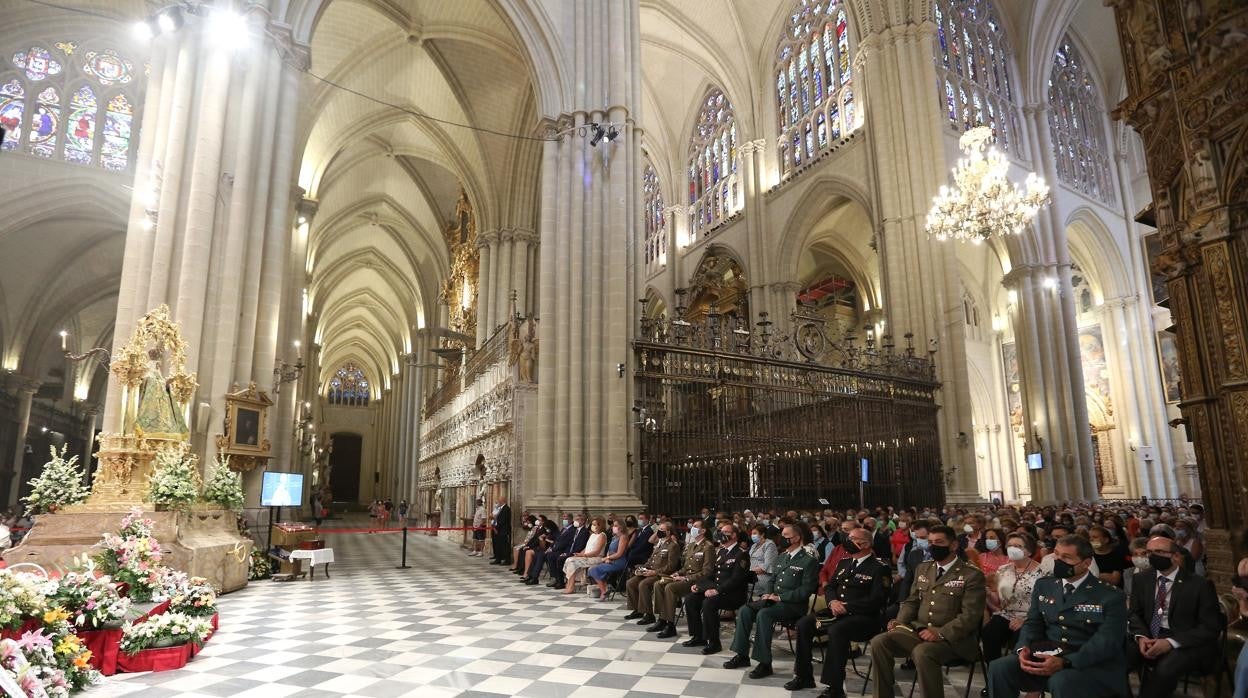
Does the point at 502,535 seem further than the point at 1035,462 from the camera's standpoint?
No

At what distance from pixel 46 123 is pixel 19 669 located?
17.9 m

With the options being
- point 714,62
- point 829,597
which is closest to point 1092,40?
point 714,62

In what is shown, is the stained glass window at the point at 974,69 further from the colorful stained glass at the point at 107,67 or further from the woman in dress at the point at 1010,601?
the colorful stained glass at the point at 107,67

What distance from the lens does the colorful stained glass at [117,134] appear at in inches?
664

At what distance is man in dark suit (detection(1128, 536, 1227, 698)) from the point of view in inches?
138

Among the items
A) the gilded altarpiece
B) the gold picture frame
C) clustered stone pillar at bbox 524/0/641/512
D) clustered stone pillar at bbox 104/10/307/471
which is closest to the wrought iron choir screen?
clustered stone pillar at bbox 524/0/641/512

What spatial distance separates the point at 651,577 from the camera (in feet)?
23.5

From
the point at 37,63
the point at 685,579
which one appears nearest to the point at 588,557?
the point at 685,579

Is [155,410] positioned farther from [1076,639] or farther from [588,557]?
[1076,639]

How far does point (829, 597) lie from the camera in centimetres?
495

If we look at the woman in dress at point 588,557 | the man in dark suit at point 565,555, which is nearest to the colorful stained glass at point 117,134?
the man in dark suit at point 565,555

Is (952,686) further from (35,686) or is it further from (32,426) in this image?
(32,426)

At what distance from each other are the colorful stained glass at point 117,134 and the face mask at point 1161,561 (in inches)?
822

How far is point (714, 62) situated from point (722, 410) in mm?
16641
